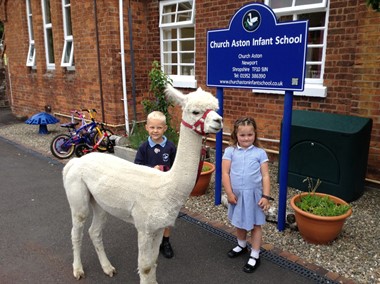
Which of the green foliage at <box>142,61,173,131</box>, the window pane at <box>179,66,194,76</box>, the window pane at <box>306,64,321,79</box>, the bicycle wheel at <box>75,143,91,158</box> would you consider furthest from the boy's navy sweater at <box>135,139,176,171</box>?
the window pane at <box>179,66,194,76</box>

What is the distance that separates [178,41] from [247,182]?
5.95 meters

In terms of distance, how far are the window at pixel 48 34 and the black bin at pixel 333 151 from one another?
371 inches

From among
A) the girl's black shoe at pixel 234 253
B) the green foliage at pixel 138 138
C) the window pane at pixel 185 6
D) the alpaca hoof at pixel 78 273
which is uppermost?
the window pane at pixel 185 6

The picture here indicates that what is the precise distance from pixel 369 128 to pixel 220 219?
245 cm

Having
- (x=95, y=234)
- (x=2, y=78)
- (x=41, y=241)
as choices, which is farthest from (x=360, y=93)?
(x=2, y=78)

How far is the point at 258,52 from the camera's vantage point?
3869mm

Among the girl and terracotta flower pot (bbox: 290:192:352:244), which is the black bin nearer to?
terracotta flower pot (bbox: 290:192:352:244)

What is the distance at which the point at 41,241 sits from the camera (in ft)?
13.1

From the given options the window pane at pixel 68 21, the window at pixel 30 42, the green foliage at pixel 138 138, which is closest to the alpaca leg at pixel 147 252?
the green foliage at pixel 138 138

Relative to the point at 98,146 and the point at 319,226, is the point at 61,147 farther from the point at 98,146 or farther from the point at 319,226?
the point at 319,226

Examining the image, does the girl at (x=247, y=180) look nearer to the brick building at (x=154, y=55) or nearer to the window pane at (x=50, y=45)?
the brick building at (x=154, y=55)

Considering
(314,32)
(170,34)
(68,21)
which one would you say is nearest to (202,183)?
(314,32)

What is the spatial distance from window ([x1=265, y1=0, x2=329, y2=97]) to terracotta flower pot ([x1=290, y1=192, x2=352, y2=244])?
2.64 m

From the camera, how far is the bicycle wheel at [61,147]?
757cm
